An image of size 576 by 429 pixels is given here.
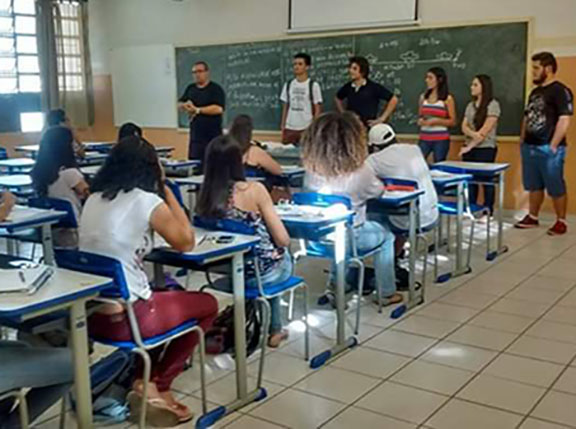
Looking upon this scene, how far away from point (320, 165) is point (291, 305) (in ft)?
2.83

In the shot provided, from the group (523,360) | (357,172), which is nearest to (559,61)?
(357,172)

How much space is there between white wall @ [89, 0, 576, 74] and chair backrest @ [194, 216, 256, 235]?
4713 millimetres

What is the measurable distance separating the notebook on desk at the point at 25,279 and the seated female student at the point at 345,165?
192 centimetres

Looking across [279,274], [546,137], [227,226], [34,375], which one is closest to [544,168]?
[546,137]

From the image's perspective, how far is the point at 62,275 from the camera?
89.4 inches

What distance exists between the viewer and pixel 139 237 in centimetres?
254

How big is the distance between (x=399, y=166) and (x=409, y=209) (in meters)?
0.35

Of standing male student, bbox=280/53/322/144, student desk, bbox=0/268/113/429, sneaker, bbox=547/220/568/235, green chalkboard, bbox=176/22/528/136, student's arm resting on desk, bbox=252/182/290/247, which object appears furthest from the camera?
standing male student, bbox=280/53/322/144

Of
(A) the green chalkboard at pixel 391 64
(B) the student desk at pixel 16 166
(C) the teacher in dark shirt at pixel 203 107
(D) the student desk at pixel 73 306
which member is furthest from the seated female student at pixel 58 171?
(A) the green chalkboard at pixel 391 64

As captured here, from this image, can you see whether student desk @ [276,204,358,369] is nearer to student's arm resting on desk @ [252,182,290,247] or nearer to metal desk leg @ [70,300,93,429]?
student's arm resting on desk @ [252,182,290,247]

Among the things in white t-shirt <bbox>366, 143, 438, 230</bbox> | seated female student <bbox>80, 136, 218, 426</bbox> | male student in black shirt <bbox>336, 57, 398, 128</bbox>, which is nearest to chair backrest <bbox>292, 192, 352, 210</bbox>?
white t-shirt <bbox>366, 143, 438, 230</bbox>

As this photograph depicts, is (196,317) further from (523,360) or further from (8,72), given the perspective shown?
(8,72)

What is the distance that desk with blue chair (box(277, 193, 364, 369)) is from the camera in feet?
10.8

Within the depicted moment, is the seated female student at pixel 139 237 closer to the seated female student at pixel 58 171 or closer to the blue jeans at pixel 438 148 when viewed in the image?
the seated female student at pixel 58 171
